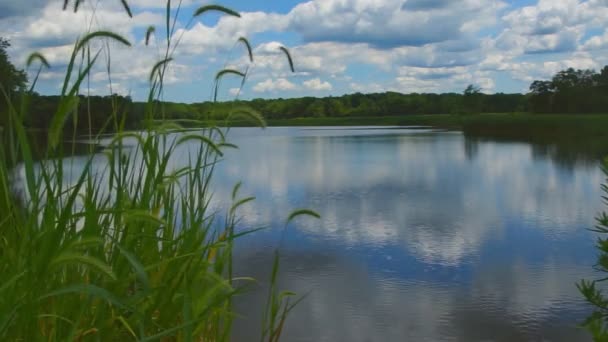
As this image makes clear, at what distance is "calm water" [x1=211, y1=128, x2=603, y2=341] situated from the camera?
15.7ft

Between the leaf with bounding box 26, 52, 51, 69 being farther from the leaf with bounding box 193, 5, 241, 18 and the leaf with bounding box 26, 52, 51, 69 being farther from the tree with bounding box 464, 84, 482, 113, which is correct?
the tree with bounding box 464, 84, 482, 113

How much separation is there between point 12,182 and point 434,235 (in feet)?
21.4

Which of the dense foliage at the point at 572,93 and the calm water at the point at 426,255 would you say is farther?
the dense foliage at the point at 572,93

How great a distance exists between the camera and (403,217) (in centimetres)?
943

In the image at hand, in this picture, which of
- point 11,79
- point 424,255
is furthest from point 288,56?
point 11,79

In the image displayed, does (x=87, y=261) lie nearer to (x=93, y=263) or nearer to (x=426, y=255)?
(x=93, y=263)

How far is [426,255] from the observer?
23.0ft

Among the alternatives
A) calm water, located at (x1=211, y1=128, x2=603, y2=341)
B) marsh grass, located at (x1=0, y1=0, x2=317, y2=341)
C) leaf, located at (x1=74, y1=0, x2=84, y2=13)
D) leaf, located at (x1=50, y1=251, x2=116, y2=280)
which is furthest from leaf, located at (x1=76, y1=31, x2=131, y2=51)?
calm water, located at (x1=211, y1=128, x2=603, y2=341)

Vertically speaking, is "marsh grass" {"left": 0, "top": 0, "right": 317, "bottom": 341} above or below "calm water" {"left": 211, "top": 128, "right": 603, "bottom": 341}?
above

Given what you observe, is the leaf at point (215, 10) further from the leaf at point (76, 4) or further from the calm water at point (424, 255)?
the calm water at point (424, 255)

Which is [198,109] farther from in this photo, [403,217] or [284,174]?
[284,174]

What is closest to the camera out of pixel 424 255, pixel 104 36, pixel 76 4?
pixel 104 36

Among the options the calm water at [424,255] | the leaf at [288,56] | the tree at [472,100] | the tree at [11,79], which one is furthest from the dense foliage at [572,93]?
the leaf at [288,56]

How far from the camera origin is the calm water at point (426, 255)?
15.7ft
